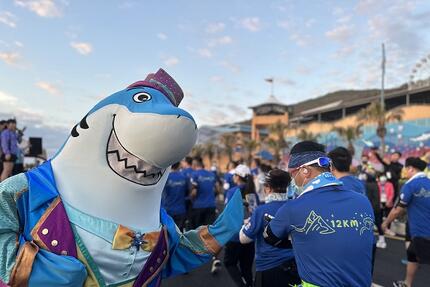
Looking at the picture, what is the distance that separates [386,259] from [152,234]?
19.2 feet

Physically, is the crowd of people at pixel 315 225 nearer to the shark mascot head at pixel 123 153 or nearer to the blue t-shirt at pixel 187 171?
the shark mascot head at pixel 123 153

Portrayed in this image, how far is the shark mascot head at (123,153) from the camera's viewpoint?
175 centimetres

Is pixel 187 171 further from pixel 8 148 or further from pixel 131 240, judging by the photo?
pixel 131 240

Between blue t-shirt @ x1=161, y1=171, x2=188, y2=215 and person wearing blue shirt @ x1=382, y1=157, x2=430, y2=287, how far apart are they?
3.26 metres

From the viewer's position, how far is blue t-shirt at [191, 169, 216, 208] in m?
7.04

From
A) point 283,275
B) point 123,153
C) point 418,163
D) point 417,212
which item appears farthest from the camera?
point 418,163

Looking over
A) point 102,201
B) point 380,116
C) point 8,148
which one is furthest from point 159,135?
point 380,116

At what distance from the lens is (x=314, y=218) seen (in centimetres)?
237

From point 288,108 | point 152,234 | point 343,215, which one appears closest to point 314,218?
point 343,215

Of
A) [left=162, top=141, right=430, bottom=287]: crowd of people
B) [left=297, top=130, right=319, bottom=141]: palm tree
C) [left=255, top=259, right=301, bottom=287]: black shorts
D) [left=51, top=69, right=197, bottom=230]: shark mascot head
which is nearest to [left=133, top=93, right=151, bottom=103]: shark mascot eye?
[left=51, top=69, right=197, bottom=230]: shark mascot head

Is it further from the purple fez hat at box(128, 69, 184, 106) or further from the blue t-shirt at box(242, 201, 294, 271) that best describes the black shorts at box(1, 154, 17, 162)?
the purple fez hat at box(128, 69, 184, 106)

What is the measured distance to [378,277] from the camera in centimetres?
562

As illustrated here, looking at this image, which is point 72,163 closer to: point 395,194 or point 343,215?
point 343,215

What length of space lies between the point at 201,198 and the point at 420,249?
3528 millimetres
